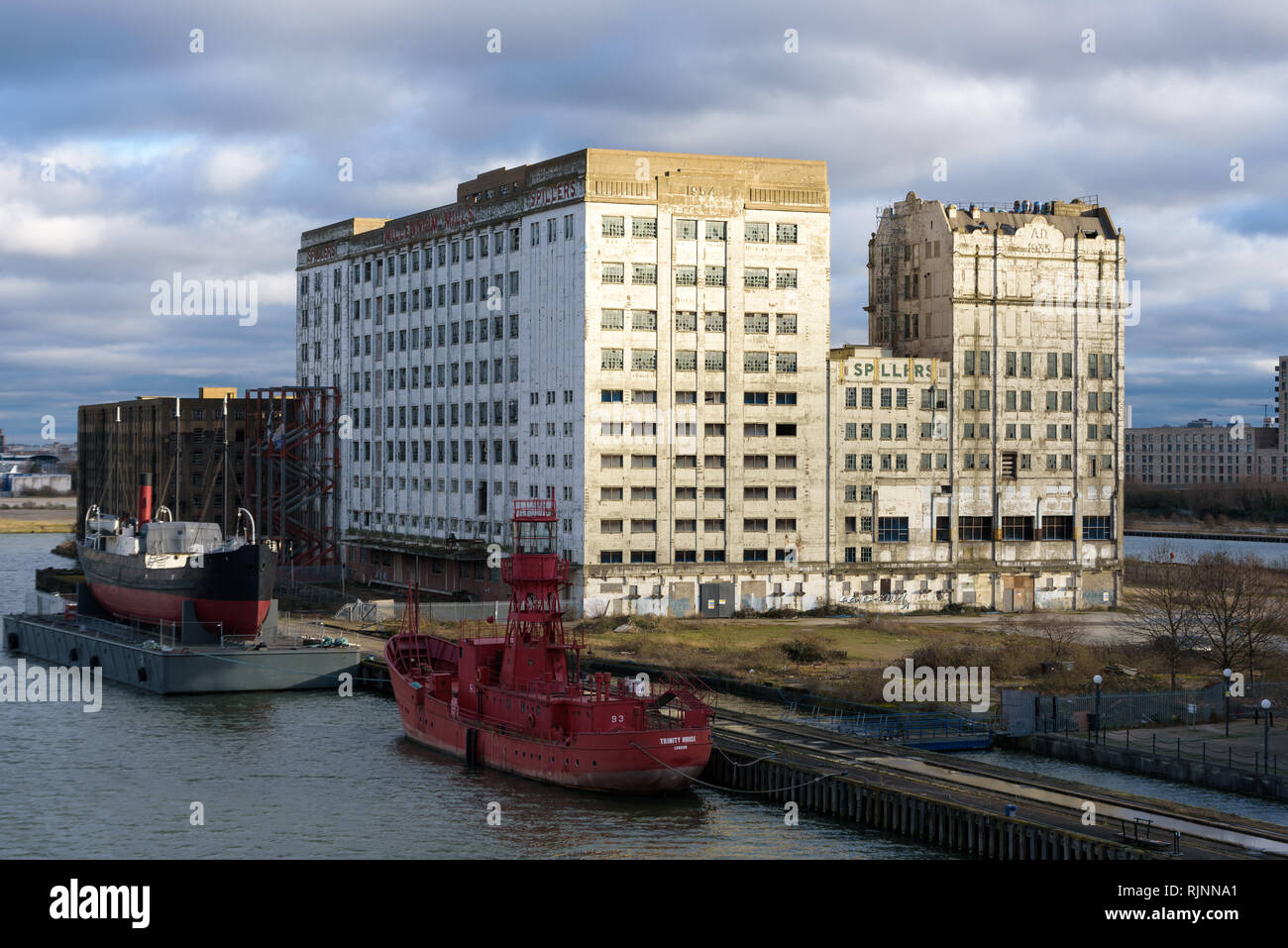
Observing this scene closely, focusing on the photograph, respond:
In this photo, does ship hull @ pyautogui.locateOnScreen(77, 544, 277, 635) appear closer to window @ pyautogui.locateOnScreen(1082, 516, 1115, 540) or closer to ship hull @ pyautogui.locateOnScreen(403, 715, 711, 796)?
ship hull @ pyautogui.locateOnScreen(403, 715, 711, 796)

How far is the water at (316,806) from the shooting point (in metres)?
46.8

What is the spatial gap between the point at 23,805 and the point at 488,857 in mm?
17261

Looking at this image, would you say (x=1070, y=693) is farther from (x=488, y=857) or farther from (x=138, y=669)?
(x=138, y=669)

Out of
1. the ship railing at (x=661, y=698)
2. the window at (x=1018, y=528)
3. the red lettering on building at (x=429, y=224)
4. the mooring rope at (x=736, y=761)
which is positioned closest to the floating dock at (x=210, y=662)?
the ship railing at (x=661, y=698)

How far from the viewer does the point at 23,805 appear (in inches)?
2032

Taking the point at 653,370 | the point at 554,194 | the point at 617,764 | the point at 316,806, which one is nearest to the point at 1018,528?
the point at 653,370

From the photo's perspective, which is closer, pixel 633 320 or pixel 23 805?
pixel 23 805

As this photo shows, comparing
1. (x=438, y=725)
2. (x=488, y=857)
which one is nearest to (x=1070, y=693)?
(x=438, y=725)

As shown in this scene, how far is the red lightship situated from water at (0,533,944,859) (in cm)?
84

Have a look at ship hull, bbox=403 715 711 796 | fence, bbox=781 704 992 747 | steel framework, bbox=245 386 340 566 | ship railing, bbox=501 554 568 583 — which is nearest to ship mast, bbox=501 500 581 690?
ship railing, bbox=501 554 568 583

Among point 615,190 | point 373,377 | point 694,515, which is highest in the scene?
point 615,190

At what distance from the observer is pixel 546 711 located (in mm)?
55250

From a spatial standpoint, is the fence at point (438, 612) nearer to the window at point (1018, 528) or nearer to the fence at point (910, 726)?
the window at point (1018, 528)

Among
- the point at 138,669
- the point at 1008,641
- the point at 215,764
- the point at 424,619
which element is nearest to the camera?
the point at 215,764
